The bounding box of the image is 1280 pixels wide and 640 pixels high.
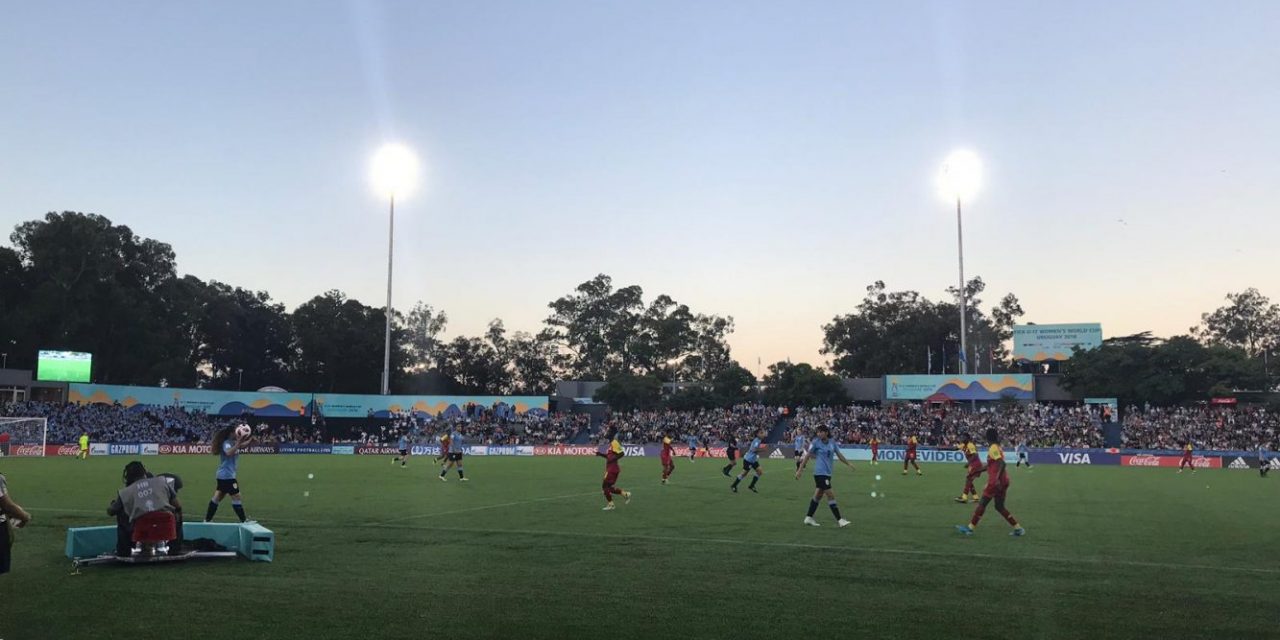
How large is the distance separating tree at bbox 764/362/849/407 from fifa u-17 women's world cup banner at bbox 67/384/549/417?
22.6m

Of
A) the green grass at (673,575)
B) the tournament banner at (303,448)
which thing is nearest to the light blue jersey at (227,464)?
the green grass at (673,575)

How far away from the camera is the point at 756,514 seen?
2042 centimetres

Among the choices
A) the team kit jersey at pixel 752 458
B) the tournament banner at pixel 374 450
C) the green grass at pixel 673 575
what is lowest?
the tournament banner at pixel 374 450

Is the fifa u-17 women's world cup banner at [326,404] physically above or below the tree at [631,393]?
below

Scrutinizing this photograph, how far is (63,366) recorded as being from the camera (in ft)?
224

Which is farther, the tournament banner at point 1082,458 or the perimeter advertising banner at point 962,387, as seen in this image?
the perimeter advertising banner at point 962,387

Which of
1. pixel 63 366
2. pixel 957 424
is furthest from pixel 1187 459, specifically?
pixel 63 366

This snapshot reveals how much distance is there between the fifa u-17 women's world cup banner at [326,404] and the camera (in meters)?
73.0

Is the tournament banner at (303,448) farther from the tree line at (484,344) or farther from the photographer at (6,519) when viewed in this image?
the photographer at (6,519)

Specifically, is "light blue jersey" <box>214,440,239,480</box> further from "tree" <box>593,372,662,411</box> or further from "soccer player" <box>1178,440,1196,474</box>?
"tree" <box>593,372,662,411</box>

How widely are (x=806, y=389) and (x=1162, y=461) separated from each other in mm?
33714

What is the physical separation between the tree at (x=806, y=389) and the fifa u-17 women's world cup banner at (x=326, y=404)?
22.6 meters

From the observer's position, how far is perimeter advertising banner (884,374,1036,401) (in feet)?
242

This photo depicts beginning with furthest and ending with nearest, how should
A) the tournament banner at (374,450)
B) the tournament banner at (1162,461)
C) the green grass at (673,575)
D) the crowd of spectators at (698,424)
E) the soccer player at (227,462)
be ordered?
1. the crowd of spectators at (698,424)
2. the tournament banner at (374,450)
3. the tournament banner at (1162,461)
4. the soccer player at (227,462)
5. the green grass at (673,575)
